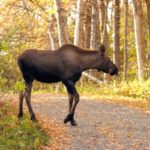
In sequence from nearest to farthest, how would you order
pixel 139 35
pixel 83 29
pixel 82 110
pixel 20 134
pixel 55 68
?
pixel 20 134 → pixel 55 68 → pixel 82 110 → pixel 139 35 → pixel 83 29

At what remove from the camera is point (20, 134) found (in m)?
9.80

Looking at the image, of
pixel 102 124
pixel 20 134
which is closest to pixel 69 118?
pixel 102 124

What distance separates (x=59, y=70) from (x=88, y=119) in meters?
1.98

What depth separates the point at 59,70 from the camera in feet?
37.9

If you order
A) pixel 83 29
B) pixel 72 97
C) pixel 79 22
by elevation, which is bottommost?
pixel 72 97

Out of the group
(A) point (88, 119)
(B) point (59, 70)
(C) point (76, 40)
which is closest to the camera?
(B) point (59, 70)

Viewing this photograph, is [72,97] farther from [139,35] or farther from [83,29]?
[83,29]

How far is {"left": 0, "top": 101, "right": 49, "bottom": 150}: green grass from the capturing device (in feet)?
30.0

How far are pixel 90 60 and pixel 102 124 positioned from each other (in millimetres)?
1668

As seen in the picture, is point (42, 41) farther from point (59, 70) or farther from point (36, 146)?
point (36, 146)

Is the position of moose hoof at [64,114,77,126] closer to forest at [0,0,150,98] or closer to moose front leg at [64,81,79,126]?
moose front leg at [64,81,79,126]

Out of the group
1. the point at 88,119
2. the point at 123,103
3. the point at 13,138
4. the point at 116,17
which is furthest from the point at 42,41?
the point at 13,138

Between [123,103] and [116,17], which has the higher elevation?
[116,17]

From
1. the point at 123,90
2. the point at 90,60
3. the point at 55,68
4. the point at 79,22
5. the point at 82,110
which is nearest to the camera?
the point at 55,68
